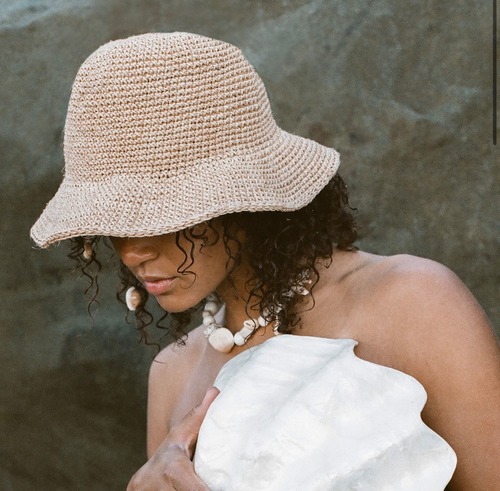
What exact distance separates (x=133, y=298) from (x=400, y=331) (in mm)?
802

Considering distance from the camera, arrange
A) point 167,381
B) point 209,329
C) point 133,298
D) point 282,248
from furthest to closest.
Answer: point 167,381, point 133,298, point 209,329, point 282,248

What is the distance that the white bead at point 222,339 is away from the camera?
248 centimetres

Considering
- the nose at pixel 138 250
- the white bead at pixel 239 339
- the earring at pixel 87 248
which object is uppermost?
the nose at pixel 138 250

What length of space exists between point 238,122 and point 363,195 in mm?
1110

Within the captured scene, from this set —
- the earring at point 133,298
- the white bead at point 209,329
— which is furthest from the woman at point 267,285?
the earring at point 133,298

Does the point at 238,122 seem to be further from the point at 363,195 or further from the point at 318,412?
the point at 363,195

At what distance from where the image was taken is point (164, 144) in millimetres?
2115

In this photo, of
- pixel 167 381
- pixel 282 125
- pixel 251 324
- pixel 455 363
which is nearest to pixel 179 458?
pixel 251 324

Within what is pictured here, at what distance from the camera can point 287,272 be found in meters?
2.32

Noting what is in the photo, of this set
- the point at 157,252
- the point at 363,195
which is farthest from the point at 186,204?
the point at 363,195

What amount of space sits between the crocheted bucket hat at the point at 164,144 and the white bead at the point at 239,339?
42 centimetres

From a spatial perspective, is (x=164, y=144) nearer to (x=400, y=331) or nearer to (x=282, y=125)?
(x=400, y=331)

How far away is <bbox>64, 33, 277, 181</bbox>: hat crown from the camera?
2.12m

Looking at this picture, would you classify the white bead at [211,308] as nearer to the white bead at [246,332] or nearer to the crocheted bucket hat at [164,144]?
the white bead at [246,332]
